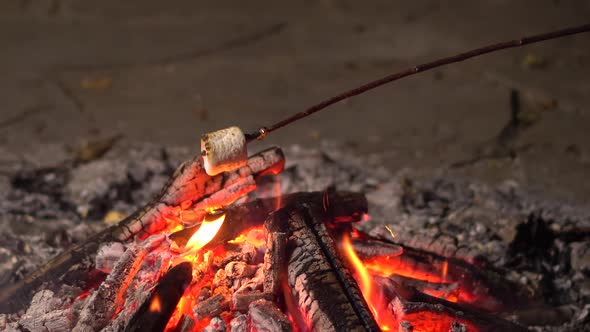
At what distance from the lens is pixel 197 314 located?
6.49ft

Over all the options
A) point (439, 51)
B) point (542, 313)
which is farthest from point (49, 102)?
point (542, 313)

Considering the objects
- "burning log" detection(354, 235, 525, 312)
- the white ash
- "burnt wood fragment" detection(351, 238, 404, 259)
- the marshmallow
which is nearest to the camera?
the marshmallow

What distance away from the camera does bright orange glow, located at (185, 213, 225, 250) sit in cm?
220

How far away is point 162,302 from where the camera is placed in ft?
6.41

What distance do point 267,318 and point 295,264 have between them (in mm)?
259

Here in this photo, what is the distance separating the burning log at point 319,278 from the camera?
72.9 inches

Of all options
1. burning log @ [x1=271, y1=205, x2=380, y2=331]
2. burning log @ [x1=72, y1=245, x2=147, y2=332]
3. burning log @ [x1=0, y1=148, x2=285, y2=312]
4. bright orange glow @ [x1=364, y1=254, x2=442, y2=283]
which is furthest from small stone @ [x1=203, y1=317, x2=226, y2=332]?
bright orange glow @ [x1=364, y1=254, x2=442, y2=283]

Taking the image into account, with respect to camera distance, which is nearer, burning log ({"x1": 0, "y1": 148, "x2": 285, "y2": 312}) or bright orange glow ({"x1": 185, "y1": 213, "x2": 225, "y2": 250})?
bright orange glow ({"x1": 185, "y1": 213, "x2": 225, "y2": 250})

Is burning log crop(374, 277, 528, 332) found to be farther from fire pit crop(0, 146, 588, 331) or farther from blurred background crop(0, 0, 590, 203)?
blurred background crop(0, 0, 590, 203)

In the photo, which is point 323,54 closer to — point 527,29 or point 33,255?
point 527,29

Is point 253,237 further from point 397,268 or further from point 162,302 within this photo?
point 397,268

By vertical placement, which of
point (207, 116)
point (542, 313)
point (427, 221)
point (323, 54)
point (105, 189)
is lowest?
point (542, 313)

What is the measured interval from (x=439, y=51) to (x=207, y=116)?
2523 mm

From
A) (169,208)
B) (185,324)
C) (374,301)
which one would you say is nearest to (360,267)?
(374,301)
